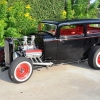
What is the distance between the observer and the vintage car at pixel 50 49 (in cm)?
401

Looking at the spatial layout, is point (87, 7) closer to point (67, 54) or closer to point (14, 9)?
point (14, 9)

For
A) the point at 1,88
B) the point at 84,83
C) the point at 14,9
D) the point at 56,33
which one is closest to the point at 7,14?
the point at 14,9

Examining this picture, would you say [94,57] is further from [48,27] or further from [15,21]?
[15,21]

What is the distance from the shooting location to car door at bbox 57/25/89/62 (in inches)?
175

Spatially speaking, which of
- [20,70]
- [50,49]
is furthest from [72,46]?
[20,70]

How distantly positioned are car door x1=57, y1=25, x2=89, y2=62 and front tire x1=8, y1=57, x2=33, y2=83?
2.80ft

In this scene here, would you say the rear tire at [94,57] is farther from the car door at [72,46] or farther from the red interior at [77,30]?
the red interior at [77,30]

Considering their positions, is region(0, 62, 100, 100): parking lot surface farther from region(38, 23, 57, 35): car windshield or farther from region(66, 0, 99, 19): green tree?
region(66, 0, 99, 19): green tree

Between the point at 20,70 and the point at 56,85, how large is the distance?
83 cm

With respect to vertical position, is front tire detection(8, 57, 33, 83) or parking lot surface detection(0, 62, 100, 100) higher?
front tire detection(8, 57, 33, 83)

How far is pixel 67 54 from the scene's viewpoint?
4574mm

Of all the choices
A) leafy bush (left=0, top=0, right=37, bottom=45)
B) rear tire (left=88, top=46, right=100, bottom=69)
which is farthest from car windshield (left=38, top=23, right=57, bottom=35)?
leafy bush (left=0, top=0, right=37, bottom=45)

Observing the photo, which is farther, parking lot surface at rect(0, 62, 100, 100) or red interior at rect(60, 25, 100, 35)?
red interior at rect(60, 25, 100, 35)

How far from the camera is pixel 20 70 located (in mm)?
3965
